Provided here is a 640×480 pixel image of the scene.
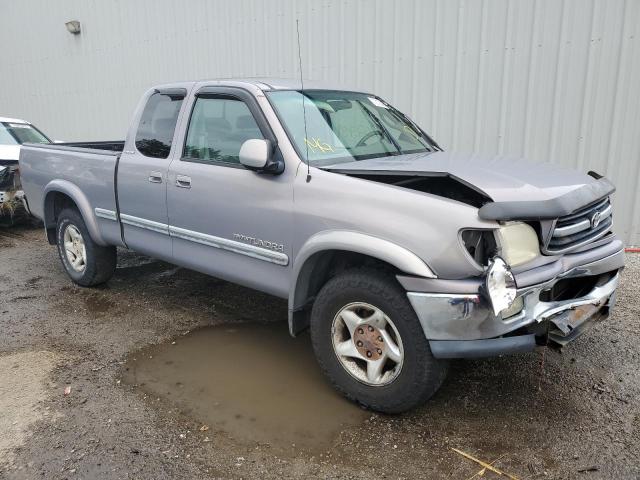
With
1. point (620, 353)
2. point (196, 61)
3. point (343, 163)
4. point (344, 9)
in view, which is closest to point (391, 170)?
point (343, 163)

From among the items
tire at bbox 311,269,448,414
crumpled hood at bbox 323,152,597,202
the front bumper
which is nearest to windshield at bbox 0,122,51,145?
crumpled hood at bbox 323,152,597,202

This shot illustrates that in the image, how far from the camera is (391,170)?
124 inches

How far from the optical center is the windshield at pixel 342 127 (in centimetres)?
362

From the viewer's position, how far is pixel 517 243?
2844mm

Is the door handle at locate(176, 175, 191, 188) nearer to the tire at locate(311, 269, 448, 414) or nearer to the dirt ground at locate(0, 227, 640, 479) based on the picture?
the dirt ground at locate(0, 227, 640, 479)

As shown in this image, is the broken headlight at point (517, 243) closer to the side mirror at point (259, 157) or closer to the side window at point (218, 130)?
the side mirror at point (259, 157)

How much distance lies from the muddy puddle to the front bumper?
2.65ft

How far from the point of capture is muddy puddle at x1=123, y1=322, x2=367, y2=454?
10.2ft

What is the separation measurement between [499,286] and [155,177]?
2850 millimetres

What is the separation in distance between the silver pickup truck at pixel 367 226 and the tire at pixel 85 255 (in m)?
0.85

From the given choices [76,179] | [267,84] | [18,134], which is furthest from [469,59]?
[18,134]

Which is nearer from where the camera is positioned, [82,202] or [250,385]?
[250,385]

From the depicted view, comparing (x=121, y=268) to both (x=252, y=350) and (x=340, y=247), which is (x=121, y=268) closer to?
(x=252, y=350)

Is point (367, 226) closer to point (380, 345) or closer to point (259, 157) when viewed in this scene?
point (380, 345)
